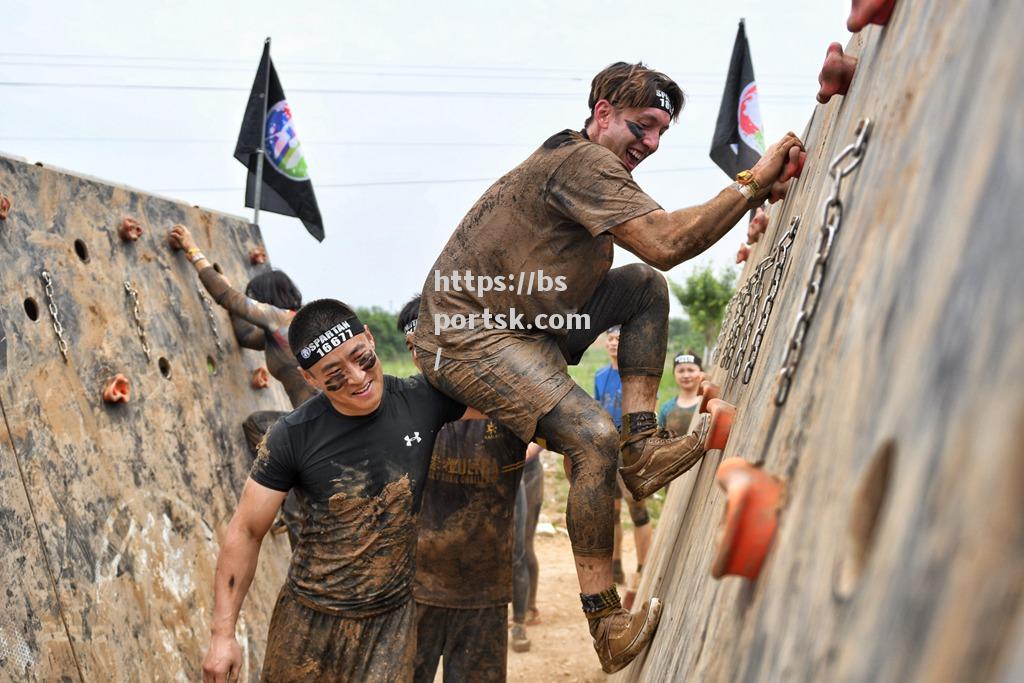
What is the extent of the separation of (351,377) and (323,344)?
0.16 meters

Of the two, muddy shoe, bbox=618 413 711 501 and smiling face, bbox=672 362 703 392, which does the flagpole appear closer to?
smiling face, bbox=672 362 703 392

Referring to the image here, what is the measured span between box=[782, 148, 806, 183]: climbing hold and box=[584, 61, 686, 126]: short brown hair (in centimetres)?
59

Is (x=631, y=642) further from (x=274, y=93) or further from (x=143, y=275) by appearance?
(x=274, y=93)

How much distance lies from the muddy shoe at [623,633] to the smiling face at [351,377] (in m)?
1.18

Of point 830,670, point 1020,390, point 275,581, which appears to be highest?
point 1020,390

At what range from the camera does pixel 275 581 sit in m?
5.57

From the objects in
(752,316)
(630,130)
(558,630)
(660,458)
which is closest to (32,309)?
(630,130)

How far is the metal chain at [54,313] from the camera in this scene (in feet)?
14.6

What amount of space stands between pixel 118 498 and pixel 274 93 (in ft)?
17.3

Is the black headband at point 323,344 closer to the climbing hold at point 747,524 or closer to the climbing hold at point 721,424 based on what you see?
the climbing hold at point 721,424

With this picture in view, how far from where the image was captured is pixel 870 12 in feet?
5.78

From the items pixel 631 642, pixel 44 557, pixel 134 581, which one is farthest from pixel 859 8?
pixel 134 581

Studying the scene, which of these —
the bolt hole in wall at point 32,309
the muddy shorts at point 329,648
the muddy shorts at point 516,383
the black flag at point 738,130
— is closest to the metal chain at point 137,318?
the bolt hole in wall at point 32,309

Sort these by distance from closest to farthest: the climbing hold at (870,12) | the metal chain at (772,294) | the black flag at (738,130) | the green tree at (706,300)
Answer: the climbing hold at (870,12) → the metal chain at (772,294) → the black flag at (738,130) → the green tree at (706,300)
